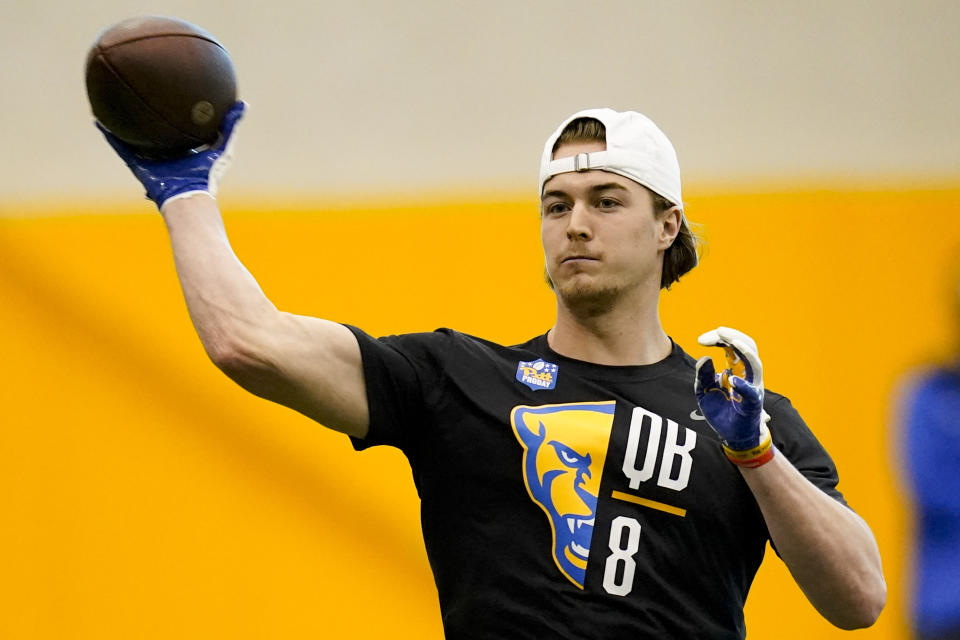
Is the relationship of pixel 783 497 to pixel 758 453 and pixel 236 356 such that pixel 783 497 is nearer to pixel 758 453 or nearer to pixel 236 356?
pixel 758 453

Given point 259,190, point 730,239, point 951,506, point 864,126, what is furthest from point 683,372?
point 864,126

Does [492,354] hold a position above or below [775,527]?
above

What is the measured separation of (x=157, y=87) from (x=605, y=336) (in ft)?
3.09

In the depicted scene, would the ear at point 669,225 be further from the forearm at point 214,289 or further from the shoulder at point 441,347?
the forearm at point 214,289

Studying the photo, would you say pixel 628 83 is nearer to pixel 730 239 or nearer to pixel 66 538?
pixel 730 239

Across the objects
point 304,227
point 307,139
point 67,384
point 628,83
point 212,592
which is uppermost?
point 628,83

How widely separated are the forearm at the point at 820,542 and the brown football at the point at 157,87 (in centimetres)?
107

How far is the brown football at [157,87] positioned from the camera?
6.28 feet

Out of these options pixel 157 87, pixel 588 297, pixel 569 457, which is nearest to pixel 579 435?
pixel 569 457

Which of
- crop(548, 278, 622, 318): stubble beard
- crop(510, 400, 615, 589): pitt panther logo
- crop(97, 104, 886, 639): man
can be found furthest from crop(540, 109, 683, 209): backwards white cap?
crop(510, 400, 615, 589): pitt panther logo

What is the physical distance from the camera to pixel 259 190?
14.7ft

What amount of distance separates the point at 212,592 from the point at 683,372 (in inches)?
95.4

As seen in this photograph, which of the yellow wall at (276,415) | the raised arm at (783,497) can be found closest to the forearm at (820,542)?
the raised arm at (783,497)

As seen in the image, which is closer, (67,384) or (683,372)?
(683,372)
